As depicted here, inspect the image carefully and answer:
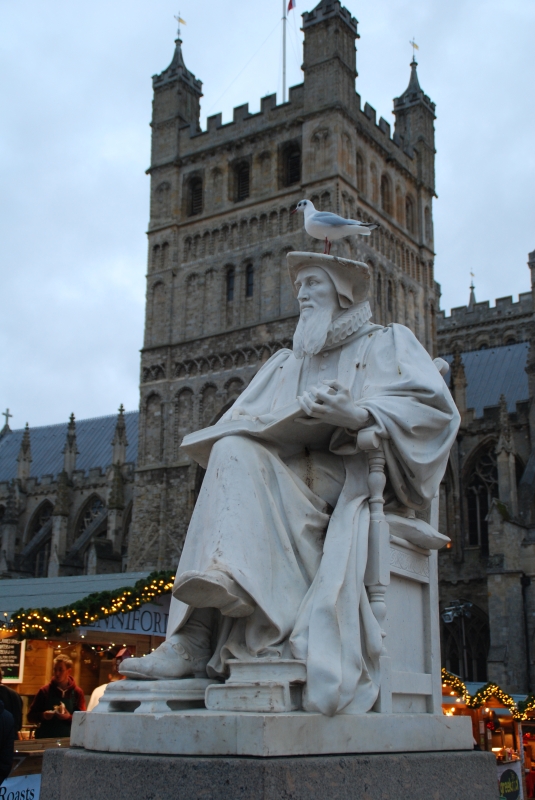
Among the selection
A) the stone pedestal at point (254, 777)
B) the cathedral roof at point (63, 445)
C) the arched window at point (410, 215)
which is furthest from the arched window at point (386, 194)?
the stone pedestal at point (254, 777)

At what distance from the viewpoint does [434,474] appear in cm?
298

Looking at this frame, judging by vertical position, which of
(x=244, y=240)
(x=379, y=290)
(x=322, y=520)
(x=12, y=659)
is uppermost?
(x=244, y=240)

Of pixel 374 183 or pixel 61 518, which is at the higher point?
pixel 374 183

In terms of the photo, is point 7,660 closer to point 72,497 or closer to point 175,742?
point 175,742

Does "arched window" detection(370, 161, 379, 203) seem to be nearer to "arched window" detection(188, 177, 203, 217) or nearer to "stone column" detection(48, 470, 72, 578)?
"arched window" detection(188, 177, 203, 217)

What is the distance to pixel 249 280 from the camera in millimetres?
26047

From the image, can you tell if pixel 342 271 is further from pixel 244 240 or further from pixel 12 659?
pixel 244 240

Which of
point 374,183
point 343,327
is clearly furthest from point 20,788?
point 374,183

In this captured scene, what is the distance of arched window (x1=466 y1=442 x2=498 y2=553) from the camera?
2611cm

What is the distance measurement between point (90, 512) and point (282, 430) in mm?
33791

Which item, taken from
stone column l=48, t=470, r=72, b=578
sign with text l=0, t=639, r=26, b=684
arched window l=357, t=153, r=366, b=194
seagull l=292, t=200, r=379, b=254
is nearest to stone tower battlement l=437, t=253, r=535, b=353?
arched window l=357, t=153, r=366, b=194

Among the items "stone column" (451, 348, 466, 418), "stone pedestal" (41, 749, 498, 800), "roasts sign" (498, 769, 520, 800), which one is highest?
"stone column" (451, 348, 466, 418)

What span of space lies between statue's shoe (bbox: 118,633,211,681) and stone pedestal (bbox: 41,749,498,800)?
0.81 ft

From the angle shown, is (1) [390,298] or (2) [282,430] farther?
(1) [390,298]
